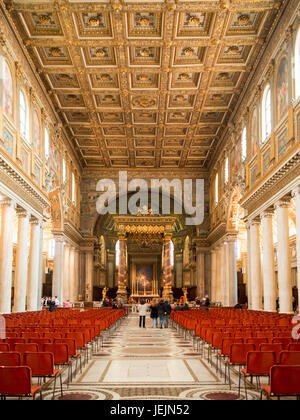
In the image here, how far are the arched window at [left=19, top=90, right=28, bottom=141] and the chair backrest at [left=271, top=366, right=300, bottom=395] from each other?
19.5 metres

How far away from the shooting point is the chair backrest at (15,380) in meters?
5.66

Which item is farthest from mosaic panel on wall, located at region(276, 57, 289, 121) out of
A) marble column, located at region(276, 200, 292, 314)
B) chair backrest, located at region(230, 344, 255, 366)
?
chair backrest, located at region(230, 344, 255, 366)

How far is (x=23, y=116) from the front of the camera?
23375 mm

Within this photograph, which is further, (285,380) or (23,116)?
(23,116)

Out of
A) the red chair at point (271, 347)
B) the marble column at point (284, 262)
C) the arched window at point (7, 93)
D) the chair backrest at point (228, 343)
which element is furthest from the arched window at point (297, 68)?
the red chair at point (271, 347)

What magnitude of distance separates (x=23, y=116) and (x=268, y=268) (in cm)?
1445

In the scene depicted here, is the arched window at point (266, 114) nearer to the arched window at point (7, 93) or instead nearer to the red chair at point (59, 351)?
the arched window at point (7, 93)

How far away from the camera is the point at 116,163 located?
42438 millimetres

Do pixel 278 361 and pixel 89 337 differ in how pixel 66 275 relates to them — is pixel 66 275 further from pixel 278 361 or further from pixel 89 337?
pixel 278 361

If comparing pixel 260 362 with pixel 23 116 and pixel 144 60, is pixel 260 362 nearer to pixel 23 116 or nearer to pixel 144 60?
pixel 23 116

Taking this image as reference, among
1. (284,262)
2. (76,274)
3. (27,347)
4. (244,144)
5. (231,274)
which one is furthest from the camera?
(76,274)

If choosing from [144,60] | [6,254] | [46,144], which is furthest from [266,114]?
[6,254]

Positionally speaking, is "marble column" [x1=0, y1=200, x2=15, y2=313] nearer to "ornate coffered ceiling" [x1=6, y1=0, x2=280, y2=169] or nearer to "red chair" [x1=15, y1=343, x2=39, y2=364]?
"ornate coffered ceiling" [x1=6, y1=0, x2=280, y2=169]

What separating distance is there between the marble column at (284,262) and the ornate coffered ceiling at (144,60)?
8221 mm
